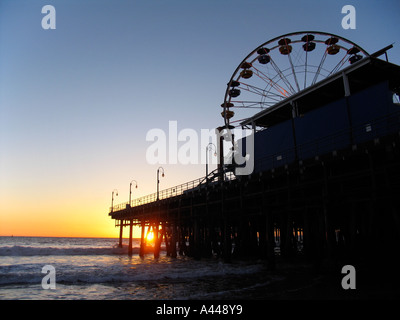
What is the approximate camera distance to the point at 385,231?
49.0 ft

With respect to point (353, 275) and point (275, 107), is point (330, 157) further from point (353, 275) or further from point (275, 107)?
point (275, 107)

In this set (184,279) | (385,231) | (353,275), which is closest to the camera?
(353,275)

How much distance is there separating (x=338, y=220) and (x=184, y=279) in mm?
12850

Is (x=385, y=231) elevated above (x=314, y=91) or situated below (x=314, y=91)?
below

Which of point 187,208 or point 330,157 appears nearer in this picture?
point 330,157

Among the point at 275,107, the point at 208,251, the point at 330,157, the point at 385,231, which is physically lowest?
the point at 208,251

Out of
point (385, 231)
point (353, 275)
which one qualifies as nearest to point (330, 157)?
point (385, 231)

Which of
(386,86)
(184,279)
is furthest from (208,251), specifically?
(386,86)
